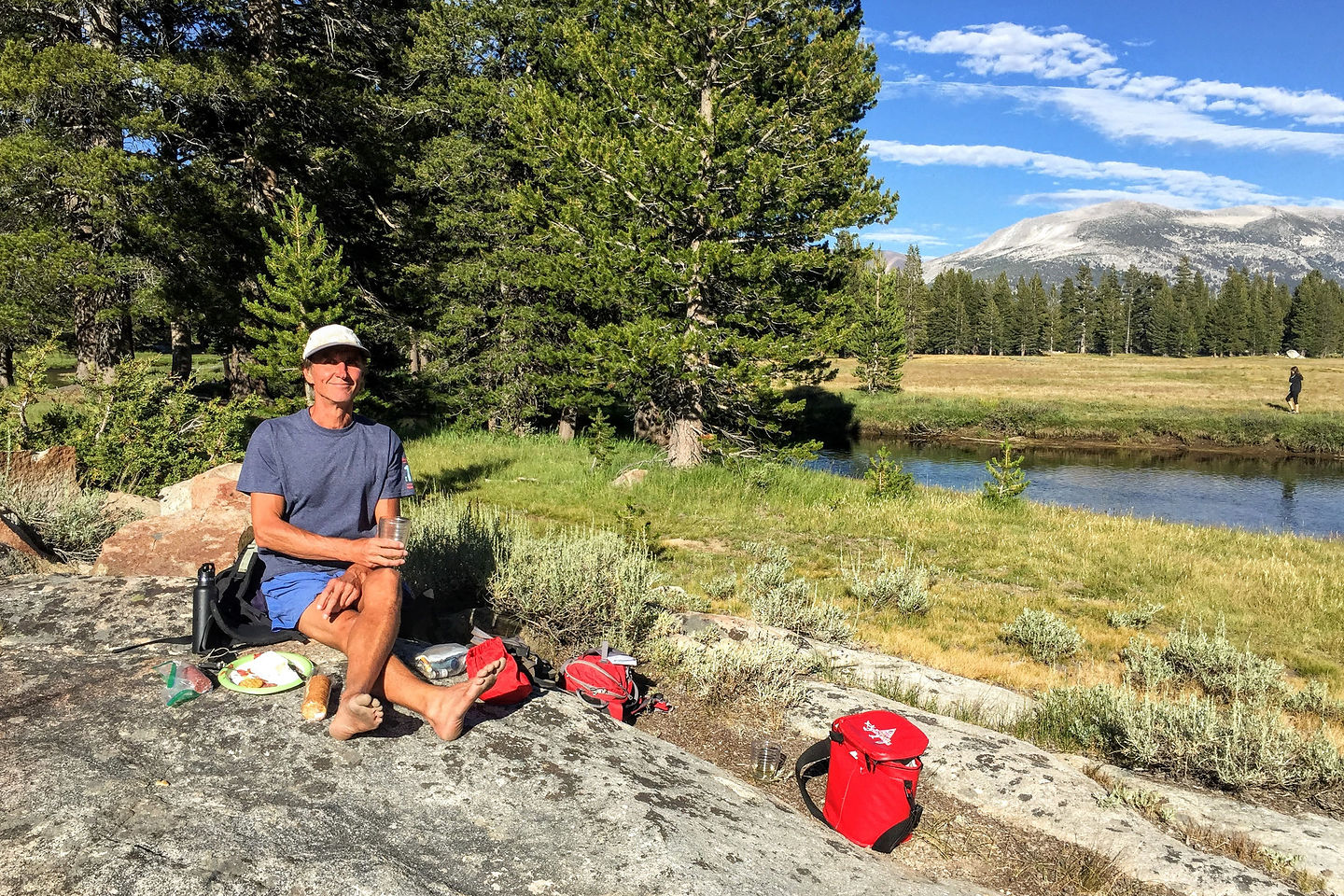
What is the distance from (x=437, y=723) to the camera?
3.20 meters

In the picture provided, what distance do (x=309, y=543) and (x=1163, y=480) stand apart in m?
32.4

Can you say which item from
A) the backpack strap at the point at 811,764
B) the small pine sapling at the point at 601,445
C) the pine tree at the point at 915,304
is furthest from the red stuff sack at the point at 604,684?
the pine tree at the point at 915,304

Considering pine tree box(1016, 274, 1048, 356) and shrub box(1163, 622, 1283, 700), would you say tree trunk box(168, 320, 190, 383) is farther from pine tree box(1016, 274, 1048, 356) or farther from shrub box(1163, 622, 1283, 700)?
pine tree box(1016, 274, 1048, 356)

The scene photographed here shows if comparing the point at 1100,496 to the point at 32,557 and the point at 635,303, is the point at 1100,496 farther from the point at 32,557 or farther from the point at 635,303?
the point at 32,557

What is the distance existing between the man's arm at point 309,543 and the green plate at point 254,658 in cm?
46

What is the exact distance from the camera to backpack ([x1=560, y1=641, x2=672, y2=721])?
4.31m

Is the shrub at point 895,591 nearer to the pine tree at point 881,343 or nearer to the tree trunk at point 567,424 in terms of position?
the tree trunk at point 567,424

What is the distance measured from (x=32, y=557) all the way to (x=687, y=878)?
17.5ft

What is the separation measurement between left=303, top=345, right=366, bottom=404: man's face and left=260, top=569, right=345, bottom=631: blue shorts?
87 cm

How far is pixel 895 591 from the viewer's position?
848cm

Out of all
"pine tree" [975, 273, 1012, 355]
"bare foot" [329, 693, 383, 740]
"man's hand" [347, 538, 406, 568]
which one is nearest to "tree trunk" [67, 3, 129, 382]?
"man's hand" [347, 538, 406, 568]

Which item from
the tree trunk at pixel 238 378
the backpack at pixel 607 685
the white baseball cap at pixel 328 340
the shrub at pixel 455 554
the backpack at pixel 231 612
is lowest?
the backpack at pixel 607 685

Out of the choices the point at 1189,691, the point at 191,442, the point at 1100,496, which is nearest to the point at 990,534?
the point at 1189,691

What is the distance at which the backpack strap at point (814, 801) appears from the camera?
3492 mm
